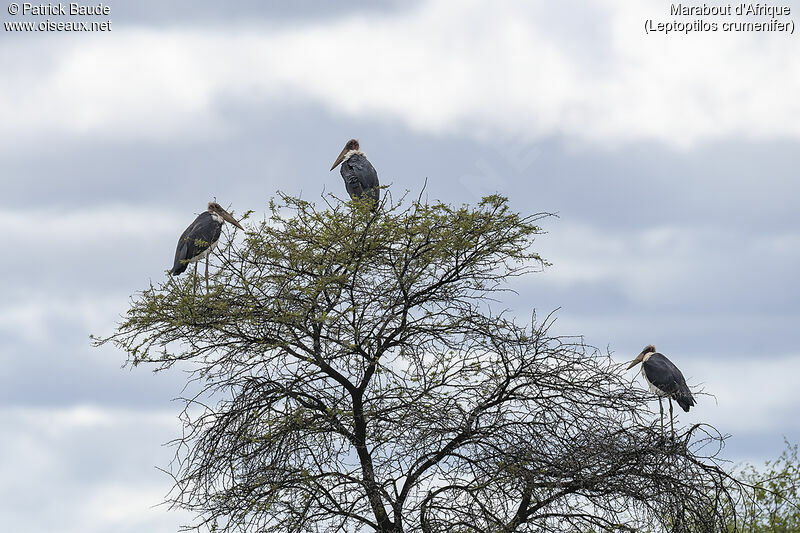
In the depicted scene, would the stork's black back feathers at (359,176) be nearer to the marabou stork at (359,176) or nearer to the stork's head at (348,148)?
the marabou stork at (359,176)

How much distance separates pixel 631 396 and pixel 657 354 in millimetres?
4580

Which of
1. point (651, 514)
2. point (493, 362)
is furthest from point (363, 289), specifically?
point (651, 514)

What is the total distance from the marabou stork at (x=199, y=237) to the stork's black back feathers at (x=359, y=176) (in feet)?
6.51

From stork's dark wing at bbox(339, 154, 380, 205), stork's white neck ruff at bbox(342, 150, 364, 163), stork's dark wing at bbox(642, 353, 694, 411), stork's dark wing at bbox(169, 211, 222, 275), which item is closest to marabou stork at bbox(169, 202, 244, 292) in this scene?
stork's dark wing at bbox(169, 211, 222, 275)

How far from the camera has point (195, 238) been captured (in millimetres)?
13938

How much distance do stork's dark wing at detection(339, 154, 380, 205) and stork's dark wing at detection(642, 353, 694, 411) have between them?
5.75 metres

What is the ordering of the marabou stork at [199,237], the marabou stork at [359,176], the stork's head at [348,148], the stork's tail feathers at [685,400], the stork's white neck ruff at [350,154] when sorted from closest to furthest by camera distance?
the marabou stork at [199,237], the marabou stork at [359,176], the stork's tail feathers at [685,400], the stork's white neck ruff at [350,154], the stork's head at [348,148]

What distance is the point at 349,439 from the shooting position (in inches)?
467

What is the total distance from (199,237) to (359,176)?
2.80 m

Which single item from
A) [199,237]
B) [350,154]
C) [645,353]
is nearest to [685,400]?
[645,353]

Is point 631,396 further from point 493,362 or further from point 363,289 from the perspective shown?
point 363,289

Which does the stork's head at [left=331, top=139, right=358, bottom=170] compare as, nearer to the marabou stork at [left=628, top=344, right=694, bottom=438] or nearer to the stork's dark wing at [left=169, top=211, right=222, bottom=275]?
the stork's dark wing at [left=169, top=211, right=222, bottom=275]

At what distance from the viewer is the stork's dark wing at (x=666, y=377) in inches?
589

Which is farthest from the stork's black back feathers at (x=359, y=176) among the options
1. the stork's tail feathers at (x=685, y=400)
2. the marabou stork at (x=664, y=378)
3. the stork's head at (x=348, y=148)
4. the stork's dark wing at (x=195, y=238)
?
the stork's tail feathers at (x=685, y=400)
